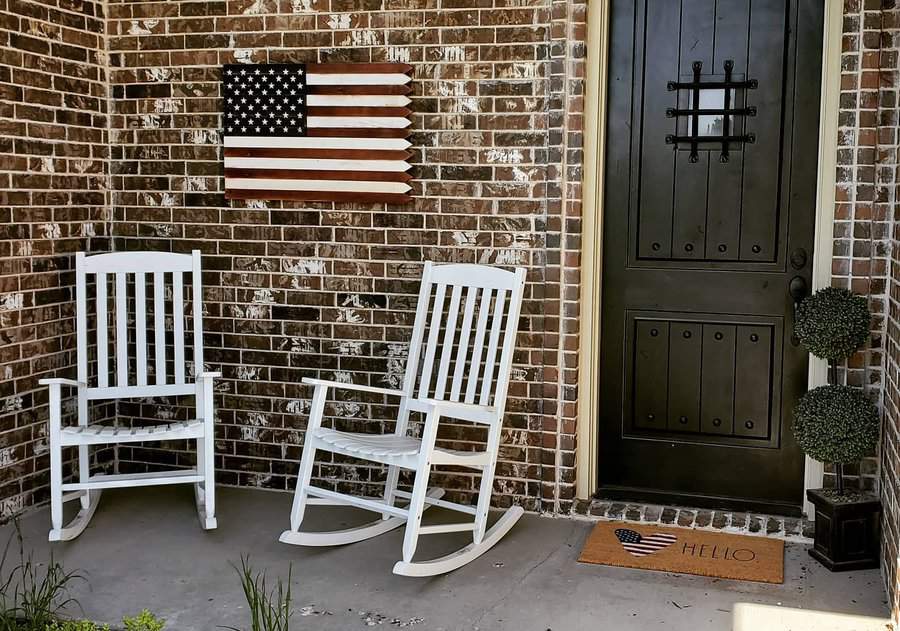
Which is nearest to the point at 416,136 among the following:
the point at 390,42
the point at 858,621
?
the point at 390,42

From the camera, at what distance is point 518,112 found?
4270mm

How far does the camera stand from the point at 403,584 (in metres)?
3.64

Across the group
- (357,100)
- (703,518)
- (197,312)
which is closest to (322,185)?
(357,100)

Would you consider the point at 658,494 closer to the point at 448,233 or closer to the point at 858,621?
the point at 858,621

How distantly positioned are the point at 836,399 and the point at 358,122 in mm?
2291

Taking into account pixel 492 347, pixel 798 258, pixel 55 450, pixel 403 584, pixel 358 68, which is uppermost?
pixel 358 68

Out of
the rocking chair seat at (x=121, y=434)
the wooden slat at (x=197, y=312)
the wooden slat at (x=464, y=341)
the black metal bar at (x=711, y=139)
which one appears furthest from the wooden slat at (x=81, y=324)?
the black metal bar at (x=711, y=139)

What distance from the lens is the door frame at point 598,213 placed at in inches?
155

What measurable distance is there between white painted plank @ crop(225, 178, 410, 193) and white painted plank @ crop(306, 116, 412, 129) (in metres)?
0.24

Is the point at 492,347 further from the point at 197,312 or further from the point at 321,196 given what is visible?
the point at 197,312

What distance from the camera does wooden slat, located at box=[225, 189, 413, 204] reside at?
444cm

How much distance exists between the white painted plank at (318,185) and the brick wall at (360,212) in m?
0.09

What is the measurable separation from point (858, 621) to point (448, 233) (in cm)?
222

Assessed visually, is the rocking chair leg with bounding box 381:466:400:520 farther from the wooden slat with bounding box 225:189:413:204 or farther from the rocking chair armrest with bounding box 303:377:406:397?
the wooden slat with bounding box 225:189:413:204
